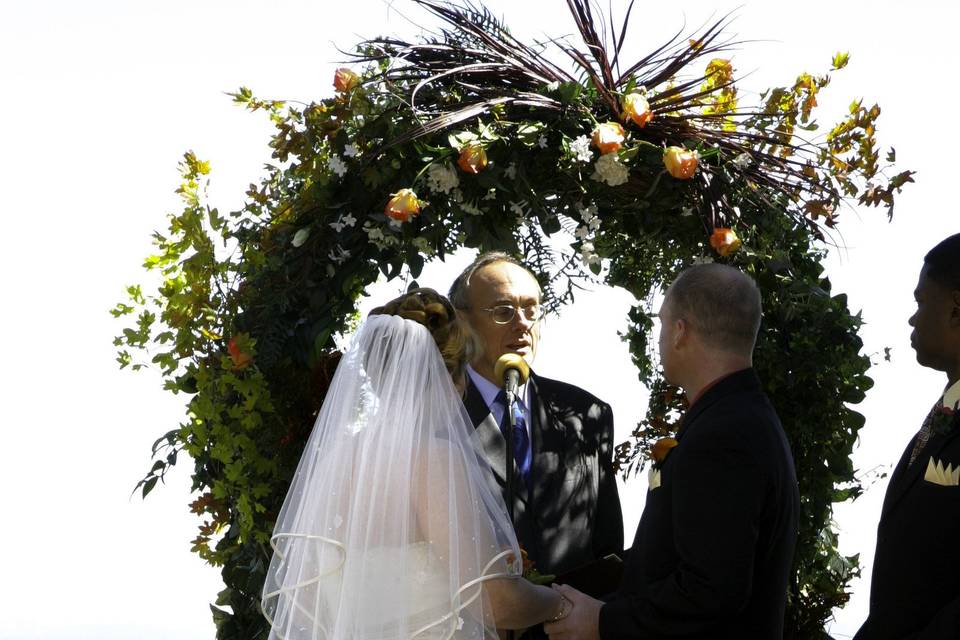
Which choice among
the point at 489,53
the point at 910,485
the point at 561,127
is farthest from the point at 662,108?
the point at 910,485

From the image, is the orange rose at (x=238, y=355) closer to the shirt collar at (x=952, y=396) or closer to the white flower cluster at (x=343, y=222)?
the white flower cluster at (x=343, y=222)

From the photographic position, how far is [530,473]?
4.29 meters

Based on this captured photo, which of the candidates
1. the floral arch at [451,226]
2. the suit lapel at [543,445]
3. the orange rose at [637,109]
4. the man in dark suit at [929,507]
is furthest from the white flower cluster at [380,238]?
the man in dark suit at [929,507]

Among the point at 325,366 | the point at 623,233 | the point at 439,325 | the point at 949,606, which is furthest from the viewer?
the point at 623,233

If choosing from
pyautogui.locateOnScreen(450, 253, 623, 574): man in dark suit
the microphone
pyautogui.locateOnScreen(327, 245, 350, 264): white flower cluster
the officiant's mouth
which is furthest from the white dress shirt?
the microphone

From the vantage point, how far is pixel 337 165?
4027mm

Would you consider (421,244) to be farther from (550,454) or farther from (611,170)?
(550,454)

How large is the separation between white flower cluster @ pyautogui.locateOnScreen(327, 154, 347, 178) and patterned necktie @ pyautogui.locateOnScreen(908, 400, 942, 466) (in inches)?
84.5

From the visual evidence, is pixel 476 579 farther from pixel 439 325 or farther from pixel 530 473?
pixel 530 473

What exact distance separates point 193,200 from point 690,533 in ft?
7.25

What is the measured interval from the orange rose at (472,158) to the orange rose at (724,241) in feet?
2.97

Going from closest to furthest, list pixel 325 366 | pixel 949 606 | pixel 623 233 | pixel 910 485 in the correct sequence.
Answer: pixel 949 606 < pixel 910 485 < pixel 325 366 < pixel 623 233

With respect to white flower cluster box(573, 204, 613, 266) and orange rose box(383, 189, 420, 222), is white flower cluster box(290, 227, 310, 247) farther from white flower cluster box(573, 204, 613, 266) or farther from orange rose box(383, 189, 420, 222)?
white flower cluster box(573, 204, 613, 266)

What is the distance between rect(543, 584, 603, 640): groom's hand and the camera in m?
3.40
